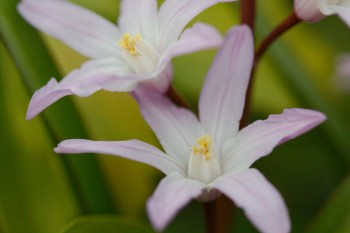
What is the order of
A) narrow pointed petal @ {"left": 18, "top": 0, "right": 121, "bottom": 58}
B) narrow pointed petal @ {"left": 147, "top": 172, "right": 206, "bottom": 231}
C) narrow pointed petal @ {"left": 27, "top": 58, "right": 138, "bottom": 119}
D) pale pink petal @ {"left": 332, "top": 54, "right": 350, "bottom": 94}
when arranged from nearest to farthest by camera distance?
1. narrow pointed petal @ {"left": 147, "top": 172, "right": 206, "bottom": 231}
2. narrow pointed petal @ {"left": 27, "top": 58, "right": 138, "bottom": 119}
3. narrow pointed petal @ {"left": 18, "top": 0, "right": 121, "bottom": 58}
4. pale pink petal @ {"left": 332, "top": 54, "right": 350, "bottom": 94}

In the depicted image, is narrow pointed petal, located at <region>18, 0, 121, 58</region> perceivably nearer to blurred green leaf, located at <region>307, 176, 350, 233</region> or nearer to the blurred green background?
the blurred green background

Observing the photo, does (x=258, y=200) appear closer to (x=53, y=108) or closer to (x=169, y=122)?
(x=169, y=122)

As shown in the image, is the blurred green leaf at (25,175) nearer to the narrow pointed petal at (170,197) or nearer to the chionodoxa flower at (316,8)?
the narrow pointed petal at (170,197)

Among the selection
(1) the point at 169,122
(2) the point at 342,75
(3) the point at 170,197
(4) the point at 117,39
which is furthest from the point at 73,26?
(2) the point at 342,75

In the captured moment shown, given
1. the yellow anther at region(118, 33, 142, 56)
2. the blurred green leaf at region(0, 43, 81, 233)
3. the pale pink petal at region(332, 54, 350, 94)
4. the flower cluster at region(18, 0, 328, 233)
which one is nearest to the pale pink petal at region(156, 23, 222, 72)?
the flower cluster at region(18, 0, 328, 233)

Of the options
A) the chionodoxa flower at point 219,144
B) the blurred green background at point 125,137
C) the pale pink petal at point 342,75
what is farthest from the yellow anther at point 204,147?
the pale pink petal at point 342,75

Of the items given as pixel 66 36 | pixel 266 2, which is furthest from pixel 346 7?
pixel 266 2
